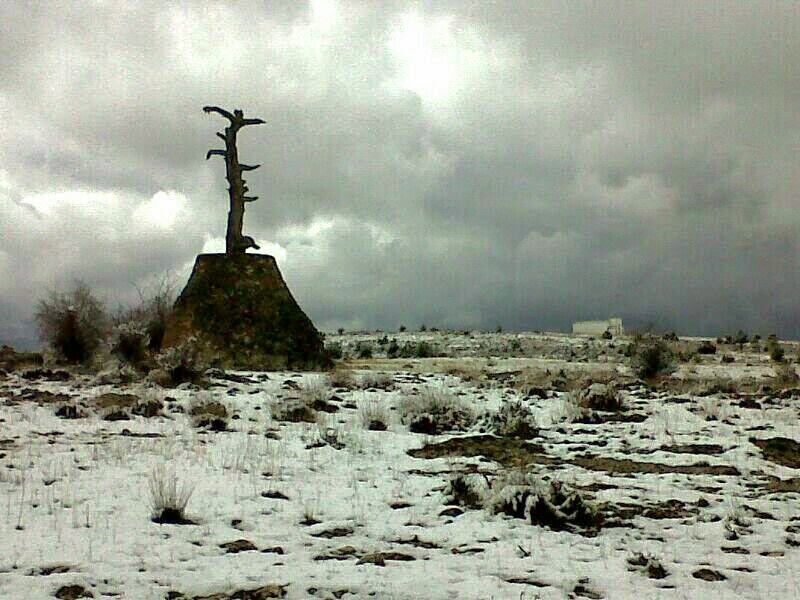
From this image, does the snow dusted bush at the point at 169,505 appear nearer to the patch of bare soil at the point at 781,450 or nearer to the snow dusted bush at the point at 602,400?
the patch of bare soil at the point at 781,450

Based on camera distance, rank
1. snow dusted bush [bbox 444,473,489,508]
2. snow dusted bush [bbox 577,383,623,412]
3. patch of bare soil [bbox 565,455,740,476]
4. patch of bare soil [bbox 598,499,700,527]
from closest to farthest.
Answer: patch of bare soil [bbox 598,499,700,527], snow dusted bush [bbox 444,473,489,508], patch of bare soil [bbox 565,455,740,476], snow dusted bush [bbox 577,383,623,412]

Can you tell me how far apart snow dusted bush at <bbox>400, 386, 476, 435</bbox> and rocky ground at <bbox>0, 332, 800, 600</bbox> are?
0.04 m

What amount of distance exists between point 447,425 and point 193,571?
7.54 meters

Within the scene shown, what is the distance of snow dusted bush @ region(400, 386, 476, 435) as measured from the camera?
12.5 meters

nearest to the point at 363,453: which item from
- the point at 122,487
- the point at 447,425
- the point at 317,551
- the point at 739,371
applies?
the point at 447,425

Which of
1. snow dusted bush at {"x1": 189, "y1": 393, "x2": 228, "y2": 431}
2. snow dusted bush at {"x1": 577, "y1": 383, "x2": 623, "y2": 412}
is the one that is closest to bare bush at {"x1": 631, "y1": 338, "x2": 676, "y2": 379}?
snow dusted bush at {"x1": 577, "y1": 383, "x2": 623, "y2": 412}

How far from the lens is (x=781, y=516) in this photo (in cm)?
748

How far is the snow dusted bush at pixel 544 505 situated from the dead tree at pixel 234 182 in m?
17.6

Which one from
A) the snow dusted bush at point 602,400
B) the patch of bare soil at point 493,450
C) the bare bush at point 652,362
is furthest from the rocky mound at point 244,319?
the patch of bare soil at point 493,450

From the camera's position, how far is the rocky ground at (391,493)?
5.57 m

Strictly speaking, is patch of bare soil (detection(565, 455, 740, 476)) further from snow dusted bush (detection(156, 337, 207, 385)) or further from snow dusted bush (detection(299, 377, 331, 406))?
snow dusted bush (detection(156, 337, 207, 385))

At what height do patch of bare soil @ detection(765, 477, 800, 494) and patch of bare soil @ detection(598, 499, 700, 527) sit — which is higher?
patch of bare soil @ detection(765, 477, 800, 494)

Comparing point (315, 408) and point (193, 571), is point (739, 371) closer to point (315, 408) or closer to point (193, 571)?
point (315, 408)

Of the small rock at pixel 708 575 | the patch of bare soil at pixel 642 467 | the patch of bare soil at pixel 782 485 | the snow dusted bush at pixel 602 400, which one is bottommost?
the small rock at pixel 708 575
